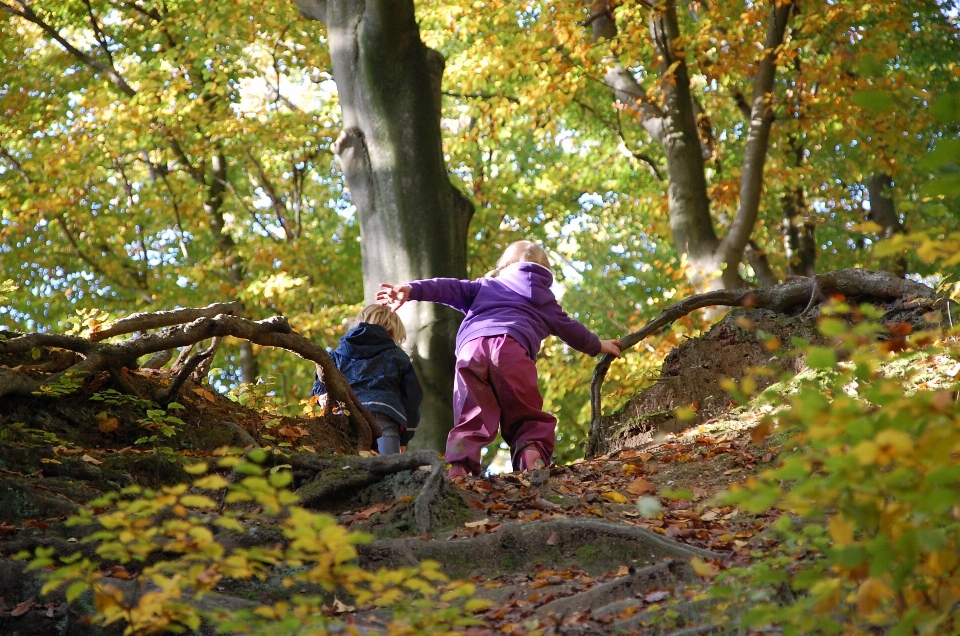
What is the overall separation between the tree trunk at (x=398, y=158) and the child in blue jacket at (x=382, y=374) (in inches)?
39.9

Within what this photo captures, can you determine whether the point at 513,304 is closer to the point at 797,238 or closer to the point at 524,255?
the point at 524,255

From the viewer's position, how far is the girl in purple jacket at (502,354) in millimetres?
6344

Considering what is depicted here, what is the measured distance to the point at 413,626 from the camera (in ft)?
7.72

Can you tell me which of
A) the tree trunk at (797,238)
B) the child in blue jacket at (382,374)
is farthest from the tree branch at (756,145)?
the tree trunk at (797,238)

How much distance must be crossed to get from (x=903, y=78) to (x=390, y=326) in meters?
8.38

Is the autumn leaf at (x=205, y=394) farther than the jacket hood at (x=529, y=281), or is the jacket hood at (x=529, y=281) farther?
the jacket hood at (x=529, y=281)

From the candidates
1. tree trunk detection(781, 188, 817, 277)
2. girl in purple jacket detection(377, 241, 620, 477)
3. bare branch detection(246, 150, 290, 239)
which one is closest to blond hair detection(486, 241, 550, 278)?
girl in purple jacket detection(377, 241, 620, 477)

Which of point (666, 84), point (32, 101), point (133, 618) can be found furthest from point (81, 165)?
point (133, 618)

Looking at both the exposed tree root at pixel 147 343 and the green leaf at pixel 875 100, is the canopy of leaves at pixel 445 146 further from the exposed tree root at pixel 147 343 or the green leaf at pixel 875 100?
the green leaf at pixel 875 100

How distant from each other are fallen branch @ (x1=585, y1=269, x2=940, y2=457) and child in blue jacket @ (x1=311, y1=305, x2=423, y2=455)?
1501 millimetres

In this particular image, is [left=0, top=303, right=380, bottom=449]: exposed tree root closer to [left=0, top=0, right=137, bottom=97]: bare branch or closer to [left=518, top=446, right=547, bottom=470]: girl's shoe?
[left=518, top=446, right=547, bottom=470]: girl's shoe

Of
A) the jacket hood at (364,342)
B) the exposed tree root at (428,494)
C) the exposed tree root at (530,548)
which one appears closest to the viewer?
the exposed tree root at (530,548)

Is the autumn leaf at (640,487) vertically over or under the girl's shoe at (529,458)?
under

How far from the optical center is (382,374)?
7676mm
